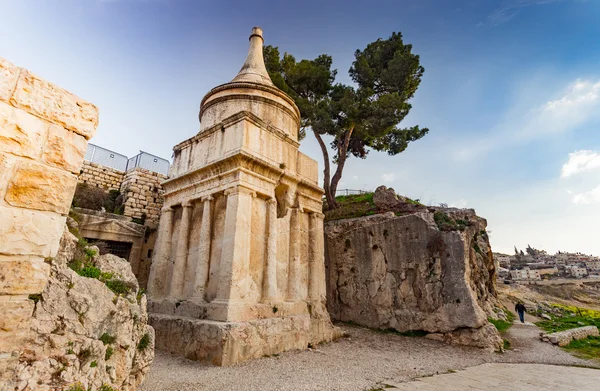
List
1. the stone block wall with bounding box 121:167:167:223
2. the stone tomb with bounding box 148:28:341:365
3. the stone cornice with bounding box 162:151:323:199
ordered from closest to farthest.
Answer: the stone tomb with bounding box 148:28:341:365
the stone cornice with bounding box 162:151:323:199
the stone block wall with bounding box 121:167:167:223

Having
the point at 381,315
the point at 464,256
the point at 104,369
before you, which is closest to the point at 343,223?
the point at 381,315

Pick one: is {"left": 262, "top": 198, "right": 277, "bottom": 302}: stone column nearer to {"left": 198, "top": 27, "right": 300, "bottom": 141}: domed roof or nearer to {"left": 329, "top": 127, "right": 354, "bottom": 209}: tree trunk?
{"left": 198, "top": 27, "right": 300, "bottom": 141}: domed roof

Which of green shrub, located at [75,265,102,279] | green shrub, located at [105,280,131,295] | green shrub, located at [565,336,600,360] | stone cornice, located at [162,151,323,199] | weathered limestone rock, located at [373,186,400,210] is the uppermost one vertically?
weathered limestone rock, located at [373,186,400,210]

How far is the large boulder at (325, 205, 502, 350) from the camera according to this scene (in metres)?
10.3

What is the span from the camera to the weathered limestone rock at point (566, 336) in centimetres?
1109

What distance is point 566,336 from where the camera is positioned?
451 inches

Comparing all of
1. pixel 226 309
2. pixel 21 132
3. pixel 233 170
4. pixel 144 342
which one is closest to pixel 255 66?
pixel 233 170

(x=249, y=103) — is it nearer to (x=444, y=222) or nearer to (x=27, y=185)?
(x=444, y=222)

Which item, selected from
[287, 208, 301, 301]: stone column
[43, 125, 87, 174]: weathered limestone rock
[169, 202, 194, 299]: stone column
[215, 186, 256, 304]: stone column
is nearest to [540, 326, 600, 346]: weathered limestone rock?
[287, 208, 301, 301]: stone column

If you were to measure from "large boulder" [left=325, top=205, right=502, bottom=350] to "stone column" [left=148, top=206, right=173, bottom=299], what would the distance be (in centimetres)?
678

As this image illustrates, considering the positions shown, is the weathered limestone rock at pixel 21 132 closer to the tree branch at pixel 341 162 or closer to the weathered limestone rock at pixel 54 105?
the weathered limestone rock at pixel 54 105

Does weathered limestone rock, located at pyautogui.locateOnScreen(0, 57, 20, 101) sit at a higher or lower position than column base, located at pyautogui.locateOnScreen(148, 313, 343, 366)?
higher

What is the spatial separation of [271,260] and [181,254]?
2.78m

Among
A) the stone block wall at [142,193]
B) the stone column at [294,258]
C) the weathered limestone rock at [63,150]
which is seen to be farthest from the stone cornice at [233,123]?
the weathered limestone rock at [63,150]
